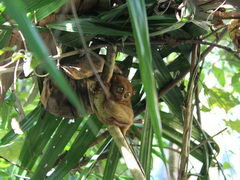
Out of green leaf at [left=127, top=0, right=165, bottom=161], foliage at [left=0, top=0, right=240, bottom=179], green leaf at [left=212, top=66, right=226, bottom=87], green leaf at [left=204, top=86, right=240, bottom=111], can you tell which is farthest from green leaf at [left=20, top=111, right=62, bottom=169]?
green leaf at [left=212, top=66, right=226, bottom=87]

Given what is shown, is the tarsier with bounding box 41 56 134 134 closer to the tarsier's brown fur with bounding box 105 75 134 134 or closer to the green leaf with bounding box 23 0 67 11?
the tarsier's brown fur with bounding box 105 75 134 134

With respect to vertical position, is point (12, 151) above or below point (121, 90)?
below

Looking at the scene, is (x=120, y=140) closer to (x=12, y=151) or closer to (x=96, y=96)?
(x=96, y=96)

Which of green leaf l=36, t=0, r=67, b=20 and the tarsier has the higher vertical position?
green leaf l=36, t=0, r=67, b=20

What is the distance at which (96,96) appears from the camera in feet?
2.30

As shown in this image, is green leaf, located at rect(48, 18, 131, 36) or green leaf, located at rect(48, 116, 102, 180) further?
green leaf, located at rect(48, 116, 102, 180)

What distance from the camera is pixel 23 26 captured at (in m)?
0.25

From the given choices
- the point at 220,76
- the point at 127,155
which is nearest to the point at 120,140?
the point at 127,155

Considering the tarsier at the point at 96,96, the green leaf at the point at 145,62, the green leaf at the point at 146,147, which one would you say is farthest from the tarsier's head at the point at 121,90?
the green leaf at the point at 145,62

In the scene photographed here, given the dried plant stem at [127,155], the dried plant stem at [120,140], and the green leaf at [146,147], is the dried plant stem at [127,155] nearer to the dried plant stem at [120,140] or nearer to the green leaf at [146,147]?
the dried plant stem at [120,140]

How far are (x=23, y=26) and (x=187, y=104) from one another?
0.61 meters

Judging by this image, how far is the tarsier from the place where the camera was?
26.5 inches

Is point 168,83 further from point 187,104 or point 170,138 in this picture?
point 170,138

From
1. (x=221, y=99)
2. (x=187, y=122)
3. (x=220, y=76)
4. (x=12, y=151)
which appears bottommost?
(x=12, y=151)
